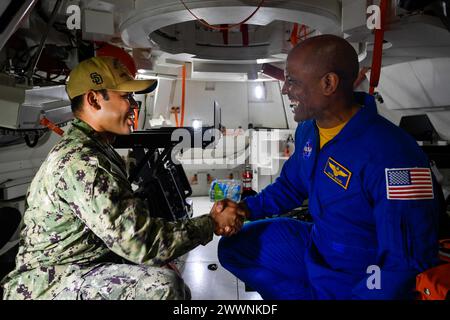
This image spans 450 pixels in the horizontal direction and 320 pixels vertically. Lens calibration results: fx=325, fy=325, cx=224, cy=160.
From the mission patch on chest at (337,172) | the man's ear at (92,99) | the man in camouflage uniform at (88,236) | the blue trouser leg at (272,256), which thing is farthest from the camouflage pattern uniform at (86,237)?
the mission patch on chest at (337,172)

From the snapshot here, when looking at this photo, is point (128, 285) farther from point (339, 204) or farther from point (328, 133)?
point (328, 133)

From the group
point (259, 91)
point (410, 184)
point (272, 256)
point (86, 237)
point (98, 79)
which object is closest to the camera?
point (410, 184)

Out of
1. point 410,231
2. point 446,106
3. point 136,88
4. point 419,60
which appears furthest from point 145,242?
point 446,106

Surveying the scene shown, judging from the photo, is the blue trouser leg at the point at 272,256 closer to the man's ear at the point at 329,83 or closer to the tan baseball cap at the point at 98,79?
the man's ear at the point at 329,83

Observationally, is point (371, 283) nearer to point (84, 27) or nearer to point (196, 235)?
point (196, 235)

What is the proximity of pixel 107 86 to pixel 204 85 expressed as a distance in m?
4.32

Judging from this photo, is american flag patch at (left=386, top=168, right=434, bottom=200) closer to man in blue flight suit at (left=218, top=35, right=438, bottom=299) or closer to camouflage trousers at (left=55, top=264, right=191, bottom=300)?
man in blue flight suit at (left=218, top=35, right=438, bottom=299)

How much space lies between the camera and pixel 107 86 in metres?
1.41

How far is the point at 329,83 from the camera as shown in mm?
1439

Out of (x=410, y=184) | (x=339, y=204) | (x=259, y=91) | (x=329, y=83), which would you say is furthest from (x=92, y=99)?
(x=259, y=91)

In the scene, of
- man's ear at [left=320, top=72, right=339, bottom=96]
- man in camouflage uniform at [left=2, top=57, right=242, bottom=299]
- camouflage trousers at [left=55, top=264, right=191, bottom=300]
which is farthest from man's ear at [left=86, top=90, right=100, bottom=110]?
man's ear at [left=320, top=72, right=339, bottom=96]

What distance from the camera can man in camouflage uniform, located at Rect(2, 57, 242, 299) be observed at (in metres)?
1.17

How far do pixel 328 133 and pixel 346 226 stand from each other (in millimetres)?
444
